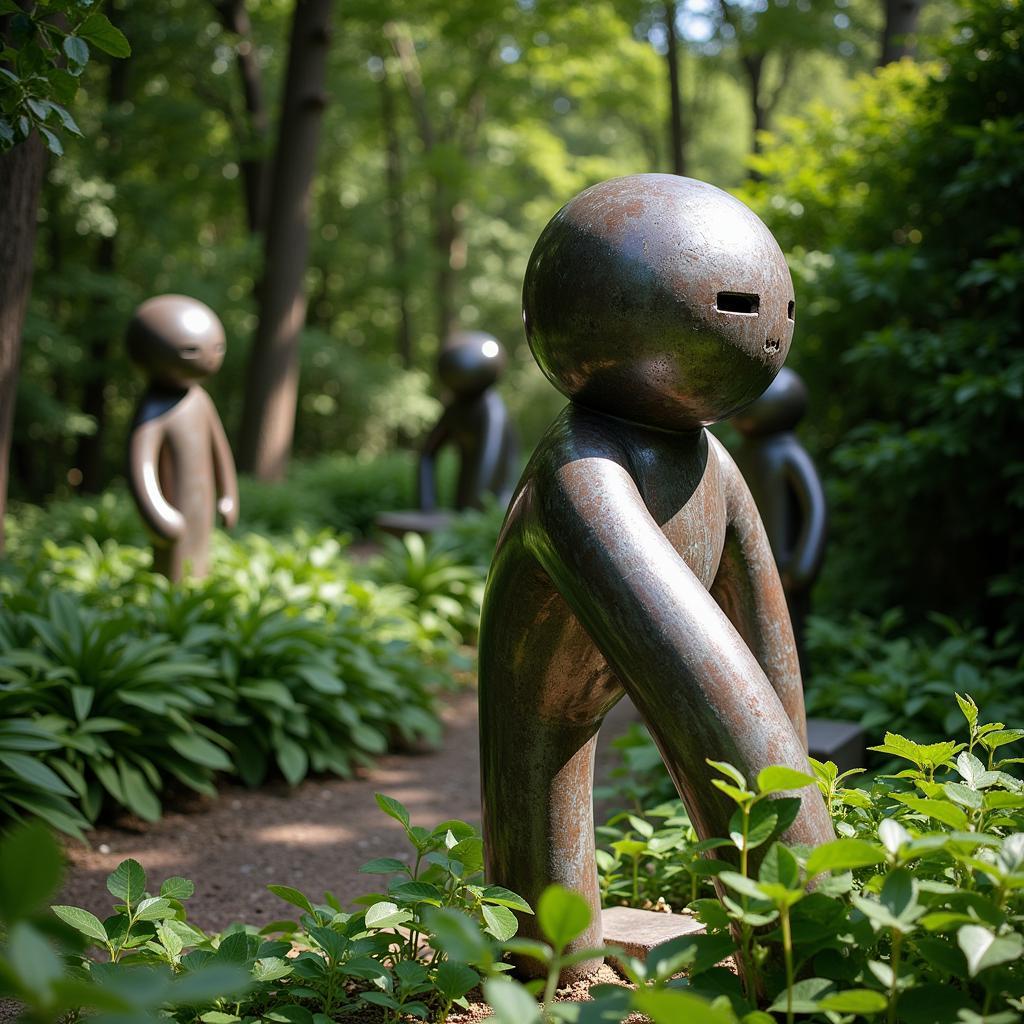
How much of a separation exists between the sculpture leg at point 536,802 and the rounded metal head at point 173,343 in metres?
4.58

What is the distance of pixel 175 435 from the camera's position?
20.7 feet

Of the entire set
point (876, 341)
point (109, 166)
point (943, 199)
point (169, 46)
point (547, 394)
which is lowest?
point (547, 394)

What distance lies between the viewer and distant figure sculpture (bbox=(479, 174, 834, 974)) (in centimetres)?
187

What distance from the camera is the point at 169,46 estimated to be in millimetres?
15109

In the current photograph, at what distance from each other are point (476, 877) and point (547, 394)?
2616 cm

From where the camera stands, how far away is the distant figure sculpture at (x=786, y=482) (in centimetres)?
491

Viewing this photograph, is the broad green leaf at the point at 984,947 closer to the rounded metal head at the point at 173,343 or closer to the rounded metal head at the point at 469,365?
the rounded metal head at the point at 173,343

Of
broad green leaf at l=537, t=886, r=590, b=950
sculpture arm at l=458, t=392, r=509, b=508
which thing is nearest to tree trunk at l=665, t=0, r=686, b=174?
sculpture arm at l=458, t=392, r=509, b=508

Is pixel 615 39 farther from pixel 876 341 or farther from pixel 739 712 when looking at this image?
pixel 739 712

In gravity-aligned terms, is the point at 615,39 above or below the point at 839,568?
above

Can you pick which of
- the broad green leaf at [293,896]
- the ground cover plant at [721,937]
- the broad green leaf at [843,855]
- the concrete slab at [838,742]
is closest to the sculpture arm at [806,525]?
the concrete slab at [838,742]

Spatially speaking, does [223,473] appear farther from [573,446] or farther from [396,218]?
[396,218]

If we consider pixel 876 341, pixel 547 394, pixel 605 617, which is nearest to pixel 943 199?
pixel 876 341

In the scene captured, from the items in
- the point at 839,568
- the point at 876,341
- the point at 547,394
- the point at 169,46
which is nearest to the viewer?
the point at 876,341
